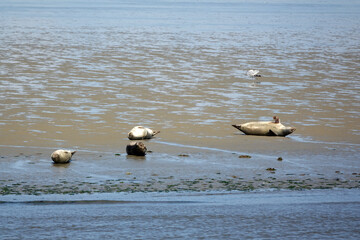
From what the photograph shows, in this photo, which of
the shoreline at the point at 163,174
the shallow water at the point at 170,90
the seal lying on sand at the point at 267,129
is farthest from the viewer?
the shallow water at the point at 170,90

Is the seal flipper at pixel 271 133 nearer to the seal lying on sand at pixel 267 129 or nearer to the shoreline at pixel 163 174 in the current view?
the seal lying on sand at pixel 267 129

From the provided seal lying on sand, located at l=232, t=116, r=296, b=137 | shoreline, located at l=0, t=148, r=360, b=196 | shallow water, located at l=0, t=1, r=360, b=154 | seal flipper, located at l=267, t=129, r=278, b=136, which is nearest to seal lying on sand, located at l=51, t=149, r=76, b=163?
shoreline, located at l=0, t=148, r=360, b=196

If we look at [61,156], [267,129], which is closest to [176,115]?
[267,129]

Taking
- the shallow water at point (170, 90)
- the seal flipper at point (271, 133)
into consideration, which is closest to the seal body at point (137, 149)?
the shallow water at point (170, 90)

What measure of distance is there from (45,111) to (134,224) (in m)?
9.25

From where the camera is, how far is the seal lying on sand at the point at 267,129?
1356 centimetres

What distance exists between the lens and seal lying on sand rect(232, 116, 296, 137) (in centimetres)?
1356

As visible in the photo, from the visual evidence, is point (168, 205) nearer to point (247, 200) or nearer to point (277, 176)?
point (247, 200)

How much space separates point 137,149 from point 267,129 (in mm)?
3145

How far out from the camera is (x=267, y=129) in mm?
13672

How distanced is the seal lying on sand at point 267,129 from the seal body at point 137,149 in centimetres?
282

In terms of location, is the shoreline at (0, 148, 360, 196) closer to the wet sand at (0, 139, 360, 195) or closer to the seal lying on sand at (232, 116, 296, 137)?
the wet sand at (0, 139, 360, 195)

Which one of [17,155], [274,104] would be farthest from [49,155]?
[274,104]

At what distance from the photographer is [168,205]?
815cm
